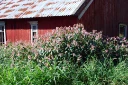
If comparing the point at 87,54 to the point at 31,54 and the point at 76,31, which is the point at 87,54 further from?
the point at 31,54

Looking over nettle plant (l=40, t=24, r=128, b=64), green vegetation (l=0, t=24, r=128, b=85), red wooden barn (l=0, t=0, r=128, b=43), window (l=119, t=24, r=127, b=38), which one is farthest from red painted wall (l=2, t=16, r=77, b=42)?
window (l=119, t=24, r=127, b=38)

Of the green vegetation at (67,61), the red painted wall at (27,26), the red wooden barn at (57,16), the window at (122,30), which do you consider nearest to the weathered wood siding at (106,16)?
the red wooden barn at (57,16)

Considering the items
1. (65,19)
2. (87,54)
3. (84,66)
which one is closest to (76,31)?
(87,54)

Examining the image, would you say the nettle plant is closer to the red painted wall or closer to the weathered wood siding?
the red painted wall

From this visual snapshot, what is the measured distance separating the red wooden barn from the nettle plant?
3.29 meters

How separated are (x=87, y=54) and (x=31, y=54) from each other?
5.28 feet

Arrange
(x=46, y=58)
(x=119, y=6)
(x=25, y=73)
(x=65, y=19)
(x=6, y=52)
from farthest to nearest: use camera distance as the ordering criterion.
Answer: (x=119, y=6), (x=65, y=19), (x=6, y=52), (x=46, y=58), (x=25, y=73)

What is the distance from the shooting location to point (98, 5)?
492 inches

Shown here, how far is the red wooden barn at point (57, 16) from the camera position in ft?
37.2

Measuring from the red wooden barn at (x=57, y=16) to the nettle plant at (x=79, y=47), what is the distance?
10.8 ft

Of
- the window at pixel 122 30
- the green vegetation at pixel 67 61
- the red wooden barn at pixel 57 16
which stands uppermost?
the red wooden barn at pixel 57 16

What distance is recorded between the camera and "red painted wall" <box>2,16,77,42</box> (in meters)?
11.8

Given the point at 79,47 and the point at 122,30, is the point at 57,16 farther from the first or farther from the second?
the point at 122,30

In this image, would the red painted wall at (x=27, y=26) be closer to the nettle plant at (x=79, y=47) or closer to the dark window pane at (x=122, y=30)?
the nettle plant at (x=79, y=47)
